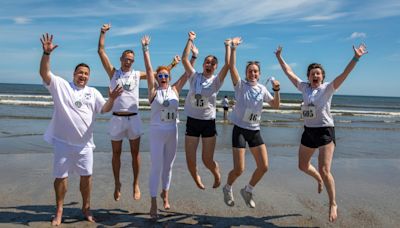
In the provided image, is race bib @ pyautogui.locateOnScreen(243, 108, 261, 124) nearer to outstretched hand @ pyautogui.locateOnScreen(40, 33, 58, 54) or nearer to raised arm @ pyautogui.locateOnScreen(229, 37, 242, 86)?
raised arm @ pyautogui.locateOnScreen(229, 37, 242, 86)

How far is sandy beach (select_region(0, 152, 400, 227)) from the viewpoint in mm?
5465

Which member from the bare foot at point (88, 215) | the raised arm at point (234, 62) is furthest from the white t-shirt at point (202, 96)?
the bare foot at point (88, 215)

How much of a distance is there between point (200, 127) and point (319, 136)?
183 cm

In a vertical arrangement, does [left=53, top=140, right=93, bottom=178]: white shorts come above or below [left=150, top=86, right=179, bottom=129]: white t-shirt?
below

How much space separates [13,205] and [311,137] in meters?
4.77

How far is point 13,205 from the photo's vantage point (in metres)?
5.85

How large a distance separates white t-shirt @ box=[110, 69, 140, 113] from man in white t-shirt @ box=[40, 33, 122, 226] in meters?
0.61

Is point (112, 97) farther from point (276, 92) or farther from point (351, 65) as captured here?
point (351, 65)

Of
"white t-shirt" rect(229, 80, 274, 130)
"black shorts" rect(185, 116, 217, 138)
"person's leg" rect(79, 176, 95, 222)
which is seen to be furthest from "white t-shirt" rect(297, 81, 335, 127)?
"person's leg" rect(79, 176, 95, 222)

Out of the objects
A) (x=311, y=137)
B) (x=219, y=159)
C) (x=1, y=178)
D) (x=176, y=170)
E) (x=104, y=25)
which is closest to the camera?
(x=311, y=137)

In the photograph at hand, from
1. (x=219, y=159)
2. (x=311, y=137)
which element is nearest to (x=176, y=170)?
(x=219, y=159)

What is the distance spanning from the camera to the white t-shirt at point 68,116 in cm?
502

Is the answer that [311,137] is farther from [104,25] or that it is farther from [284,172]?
[104,25]

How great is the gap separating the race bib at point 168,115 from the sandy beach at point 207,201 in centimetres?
148
